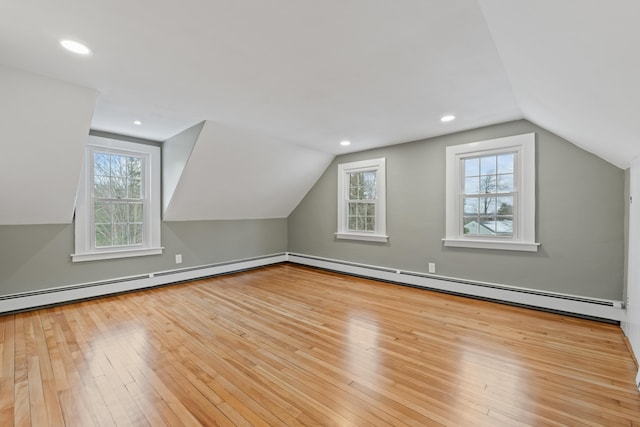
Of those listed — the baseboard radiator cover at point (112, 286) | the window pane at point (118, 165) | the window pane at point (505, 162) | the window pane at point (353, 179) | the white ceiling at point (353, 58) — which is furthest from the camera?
the window pane at point (353, 179)

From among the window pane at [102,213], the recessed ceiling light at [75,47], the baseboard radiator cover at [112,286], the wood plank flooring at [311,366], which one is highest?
the recessed ceiling light at [75,47]

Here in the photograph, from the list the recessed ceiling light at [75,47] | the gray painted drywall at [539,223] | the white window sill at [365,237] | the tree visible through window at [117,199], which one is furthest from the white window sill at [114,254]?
the gray painted drywall at [539,223]

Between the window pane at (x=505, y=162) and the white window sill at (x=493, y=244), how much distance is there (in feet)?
2.94

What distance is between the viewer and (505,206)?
3492 mm

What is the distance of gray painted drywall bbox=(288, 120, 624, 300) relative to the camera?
2.86 meters

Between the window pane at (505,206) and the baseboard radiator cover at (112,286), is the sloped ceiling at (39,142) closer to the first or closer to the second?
the baseboard radiator cover at (112,286)

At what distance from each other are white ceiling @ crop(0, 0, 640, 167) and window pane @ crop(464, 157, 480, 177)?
0.74m

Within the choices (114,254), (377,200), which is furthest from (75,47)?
(377,200)

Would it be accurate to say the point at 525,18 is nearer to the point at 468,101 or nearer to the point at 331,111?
the point at 468,101

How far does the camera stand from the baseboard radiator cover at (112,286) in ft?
10.5

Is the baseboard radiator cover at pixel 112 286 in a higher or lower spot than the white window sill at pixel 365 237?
lower

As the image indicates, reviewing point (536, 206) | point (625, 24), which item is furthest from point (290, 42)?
point (536, 206)

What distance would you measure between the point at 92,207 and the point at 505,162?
5.44 meters

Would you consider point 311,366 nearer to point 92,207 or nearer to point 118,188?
point 92,207
